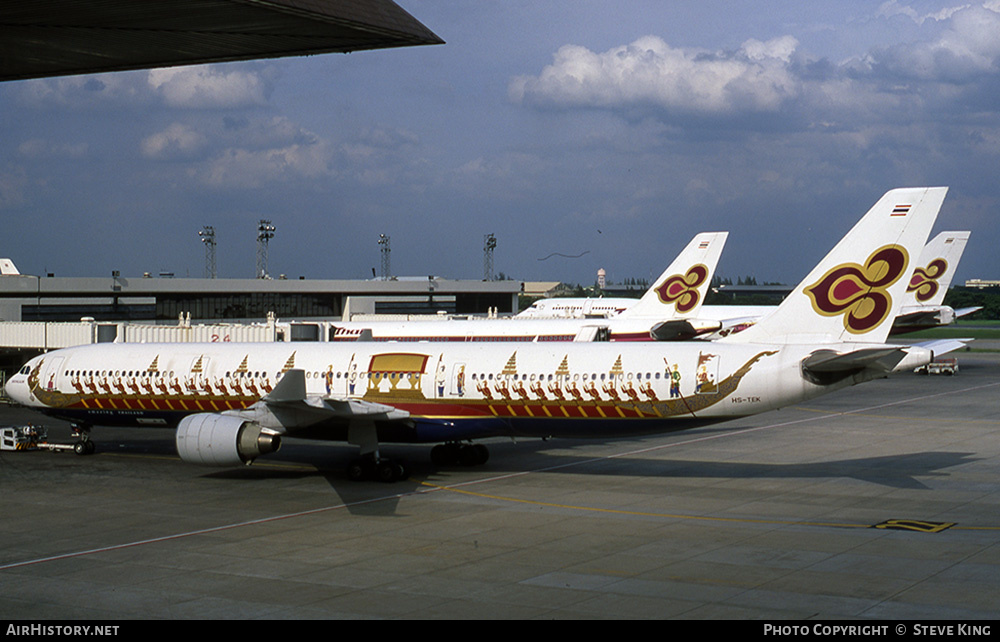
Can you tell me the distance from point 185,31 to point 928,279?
62.2 m

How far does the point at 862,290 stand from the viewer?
25.9 meters

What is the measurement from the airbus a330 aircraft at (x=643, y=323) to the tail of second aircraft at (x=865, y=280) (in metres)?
27.7

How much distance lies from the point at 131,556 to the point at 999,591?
16444mm

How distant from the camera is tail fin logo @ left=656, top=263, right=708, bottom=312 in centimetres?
5912

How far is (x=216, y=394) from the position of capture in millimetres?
32344

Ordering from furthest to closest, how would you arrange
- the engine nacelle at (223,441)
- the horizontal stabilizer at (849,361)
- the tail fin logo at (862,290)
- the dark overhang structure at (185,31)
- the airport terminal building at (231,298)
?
the airport terminal building at (231,298), the engine nacelle at (223,441), the tail fin logo at (862,290), the horizontal stabilizer at (849,361), the dark overhang structure at (185,31)

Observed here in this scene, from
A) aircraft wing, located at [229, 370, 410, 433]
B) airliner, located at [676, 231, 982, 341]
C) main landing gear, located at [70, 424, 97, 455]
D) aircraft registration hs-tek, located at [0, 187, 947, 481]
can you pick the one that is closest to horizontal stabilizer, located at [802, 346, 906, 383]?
aircraft registration hs-tek, located at [0, 187, 947, 481]

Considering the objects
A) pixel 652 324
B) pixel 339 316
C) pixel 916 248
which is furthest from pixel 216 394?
pixel 339 316

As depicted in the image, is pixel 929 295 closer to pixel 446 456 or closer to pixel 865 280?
pixel 865 280

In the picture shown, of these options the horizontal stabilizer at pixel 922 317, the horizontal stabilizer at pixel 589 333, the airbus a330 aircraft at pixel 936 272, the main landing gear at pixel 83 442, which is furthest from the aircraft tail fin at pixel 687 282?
the main landing gear at pixel 83 442

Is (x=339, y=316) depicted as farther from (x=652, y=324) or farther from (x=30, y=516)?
(x=30, y=516)

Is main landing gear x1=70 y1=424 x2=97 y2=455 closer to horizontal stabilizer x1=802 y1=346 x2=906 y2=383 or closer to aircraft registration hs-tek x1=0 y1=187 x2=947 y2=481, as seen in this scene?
aircraft registration hs-tek x1=0 y1=187 x2=947 y2=481

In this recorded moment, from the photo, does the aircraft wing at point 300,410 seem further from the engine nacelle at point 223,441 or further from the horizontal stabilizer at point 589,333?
the horizontal stabilizer at point 589,333

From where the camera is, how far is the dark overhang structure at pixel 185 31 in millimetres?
22766
